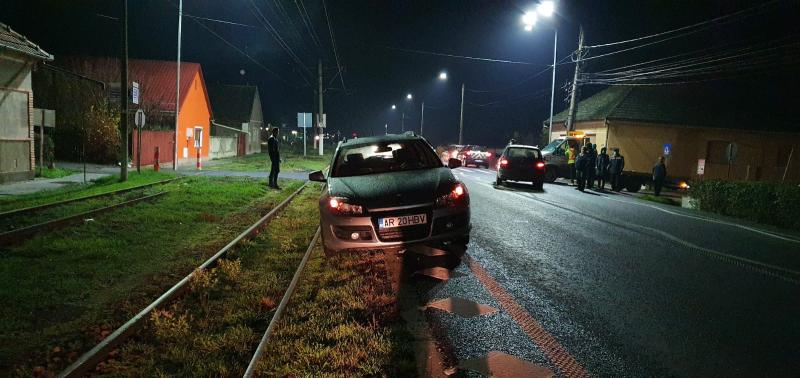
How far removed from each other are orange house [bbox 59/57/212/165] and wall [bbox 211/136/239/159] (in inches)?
25.7

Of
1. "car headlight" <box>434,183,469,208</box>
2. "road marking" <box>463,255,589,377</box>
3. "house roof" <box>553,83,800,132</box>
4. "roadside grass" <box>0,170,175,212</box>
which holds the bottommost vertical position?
"roadside grass" <box>0,170,175,212</box>

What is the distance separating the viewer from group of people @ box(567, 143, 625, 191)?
18688 mm

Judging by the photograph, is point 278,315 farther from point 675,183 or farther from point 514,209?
point 675,183

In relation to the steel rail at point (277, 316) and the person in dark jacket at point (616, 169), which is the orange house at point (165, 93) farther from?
the steel rail at point (277, 316)

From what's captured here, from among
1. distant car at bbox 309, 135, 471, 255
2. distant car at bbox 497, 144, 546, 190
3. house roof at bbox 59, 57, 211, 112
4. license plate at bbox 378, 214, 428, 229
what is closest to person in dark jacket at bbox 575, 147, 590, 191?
distant car at bbox 497, 144, 546, 190

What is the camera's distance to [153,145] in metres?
25.4

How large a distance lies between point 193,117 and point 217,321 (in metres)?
32.9

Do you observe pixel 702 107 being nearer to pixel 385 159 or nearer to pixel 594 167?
pixel 594 167

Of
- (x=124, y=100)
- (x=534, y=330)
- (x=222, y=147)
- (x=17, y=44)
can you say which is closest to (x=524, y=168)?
(x=534, y=330)

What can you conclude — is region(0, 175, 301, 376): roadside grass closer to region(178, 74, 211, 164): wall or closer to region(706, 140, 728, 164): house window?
region(178, 74, 211, 164): wall

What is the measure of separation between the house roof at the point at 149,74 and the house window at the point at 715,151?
34.1 metres

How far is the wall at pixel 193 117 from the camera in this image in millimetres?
30484

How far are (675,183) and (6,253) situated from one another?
88.4 ft

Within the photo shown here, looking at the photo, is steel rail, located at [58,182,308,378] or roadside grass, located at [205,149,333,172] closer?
steel rail, located at [58,182,308,378]
